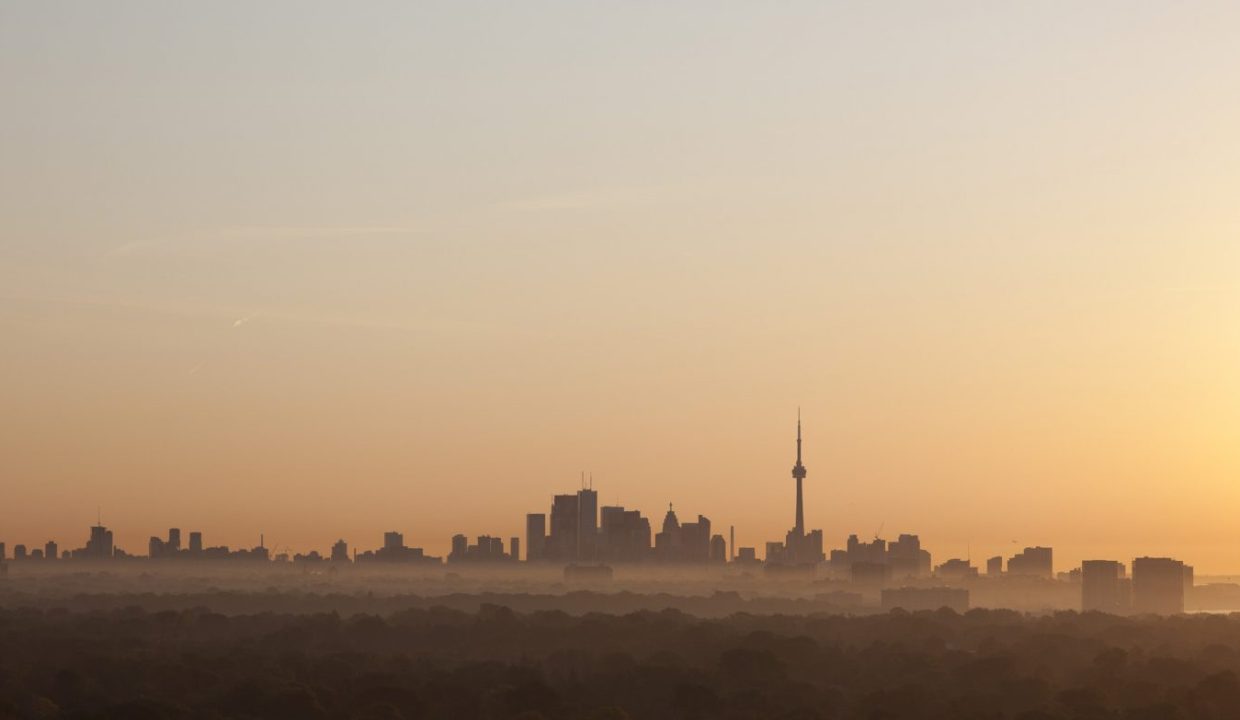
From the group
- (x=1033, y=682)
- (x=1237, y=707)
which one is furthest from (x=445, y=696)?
(x=1237, y=707)

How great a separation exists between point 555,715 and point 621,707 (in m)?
17.8

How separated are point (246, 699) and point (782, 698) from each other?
5643 centimetres

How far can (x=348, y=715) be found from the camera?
17238cm

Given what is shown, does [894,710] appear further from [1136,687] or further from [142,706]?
[142,706]

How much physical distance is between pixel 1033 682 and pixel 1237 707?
85.1 ft

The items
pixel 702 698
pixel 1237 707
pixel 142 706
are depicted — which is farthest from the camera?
pixel 702 698

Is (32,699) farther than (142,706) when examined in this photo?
Yes

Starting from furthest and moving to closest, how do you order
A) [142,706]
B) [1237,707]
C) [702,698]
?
[702,698] < [1237,707] < [142,706]

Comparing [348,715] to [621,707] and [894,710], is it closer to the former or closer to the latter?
[621,707]

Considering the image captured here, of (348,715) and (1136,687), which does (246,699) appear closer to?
(348,715)

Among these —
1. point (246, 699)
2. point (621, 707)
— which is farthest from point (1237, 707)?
point (246, 699)

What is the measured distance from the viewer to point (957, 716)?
169 metres

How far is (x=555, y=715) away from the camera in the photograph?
578 ft

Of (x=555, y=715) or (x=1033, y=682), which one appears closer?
(x=555, y=715)
